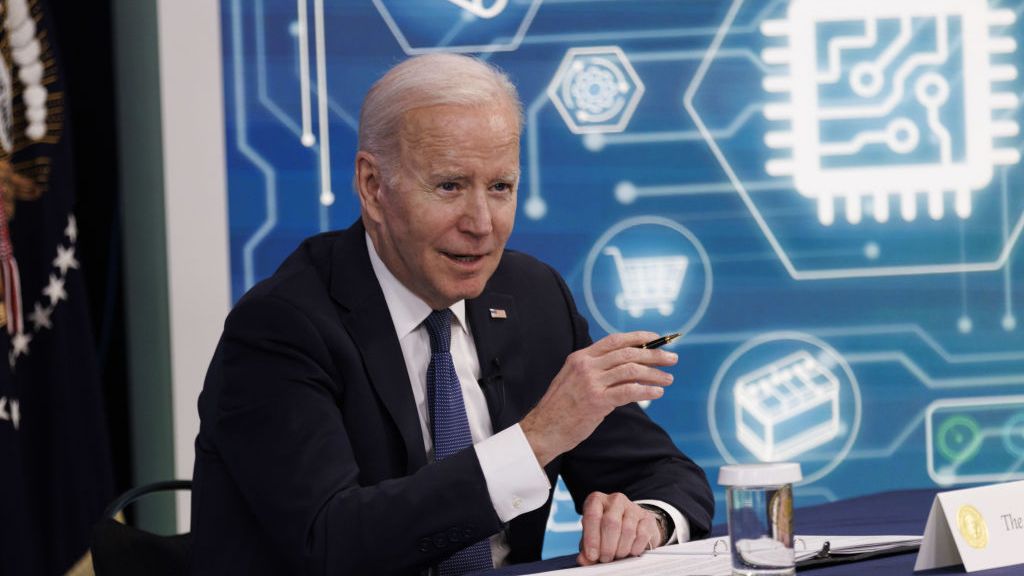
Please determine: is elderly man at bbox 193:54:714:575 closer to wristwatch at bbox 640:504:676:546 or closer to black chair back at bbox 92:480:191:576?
wristwatch at bbox 640:504:676:546

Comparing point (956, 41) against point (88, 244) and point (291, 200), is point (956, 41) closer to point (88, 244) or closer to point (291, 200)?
point (291, 200)

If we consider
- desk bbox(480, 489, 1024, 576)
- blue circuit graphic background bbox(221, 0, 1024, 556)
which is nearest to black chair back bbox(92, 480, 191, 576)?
desk bbox(480, 489, 1024, 576)

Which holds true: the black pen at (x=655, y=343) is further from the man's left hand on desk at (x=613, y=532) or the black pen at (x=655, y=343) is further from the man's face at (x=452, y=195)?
the man's face at (x=452, y=195)

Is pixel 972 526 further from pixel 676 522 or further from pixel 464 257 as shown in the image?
pixel 464 257

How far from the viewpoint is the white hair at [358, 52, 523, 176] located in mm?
1973

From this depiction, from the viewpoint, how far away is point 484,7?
3529 mm

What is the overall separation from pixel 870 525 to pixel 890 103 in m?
1.98

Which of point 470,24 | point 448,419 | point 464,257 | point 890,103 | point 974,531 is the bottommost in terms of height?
point 974,531

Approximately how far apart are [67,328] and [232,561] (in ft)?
5.05

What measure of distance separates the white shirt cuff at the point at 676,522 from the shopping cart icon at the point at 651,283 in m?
1.64

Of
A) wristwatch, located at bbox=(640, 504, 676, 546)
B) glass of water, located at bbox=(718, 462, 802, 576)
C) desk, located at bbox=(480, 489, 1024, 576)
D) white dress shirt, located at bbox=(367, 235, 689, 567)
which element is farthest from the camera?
white dress shirt, located at bbox=(367, 235, 689, 567)

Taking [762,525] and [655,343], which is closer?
[762,525]

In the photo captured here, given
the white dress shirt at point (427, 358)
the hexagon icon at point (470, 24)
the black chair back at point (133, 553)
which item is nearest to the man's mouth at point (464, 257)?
the white dress shirt at point (427, 358)

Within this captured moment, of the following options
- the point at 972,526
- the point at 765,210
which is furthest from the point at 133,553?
the point at 765,210
